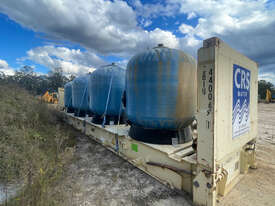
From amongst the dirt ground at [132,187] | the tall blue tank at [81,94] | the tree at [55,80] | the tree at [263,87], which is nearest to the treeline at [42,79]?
the tree at [55,80]

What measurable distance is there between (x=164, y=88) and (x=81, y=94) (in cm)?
539

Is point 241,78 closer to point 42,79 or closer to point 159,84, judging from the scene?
point 159,84

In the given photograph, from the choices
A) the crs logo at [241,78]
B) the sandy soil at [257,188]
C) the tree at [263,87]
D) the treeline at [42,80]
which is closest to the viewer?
the sandy soil at [257,188]

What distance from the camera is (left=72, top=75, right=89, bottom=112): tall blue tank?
6543mm

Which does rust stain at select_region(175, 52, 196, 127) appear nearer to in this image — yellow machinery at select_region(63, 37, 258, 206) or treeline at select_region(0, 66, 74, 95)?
yellow machinery at select_region(63, 37, 258, 206)

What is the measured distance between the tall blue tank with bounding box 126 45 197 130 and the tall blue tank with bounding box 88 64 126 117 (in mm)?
1873

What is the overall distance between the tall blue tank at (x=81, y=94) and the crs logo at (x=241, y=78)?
5.77m

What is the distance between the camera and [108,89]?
15.2 feet

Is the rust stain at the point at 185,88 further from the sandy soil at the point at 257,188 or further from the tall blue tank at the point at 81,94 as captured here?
the tall blue tank at the point at 81,94

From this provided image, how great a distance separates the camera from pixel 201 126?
1.73 m

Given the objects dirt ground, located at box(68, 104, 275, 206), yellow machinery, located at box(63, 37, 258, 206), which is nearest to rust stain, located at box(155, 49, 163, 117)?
yellow machinery, located at box(63, 37, 258, 206)

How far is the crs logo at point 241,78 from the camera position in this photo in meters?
2.08

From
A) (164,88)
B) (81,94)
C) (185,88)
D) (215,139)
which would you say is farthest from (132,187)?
(81,94)

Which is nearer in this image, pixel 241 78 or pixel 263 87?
pixel 241 78
